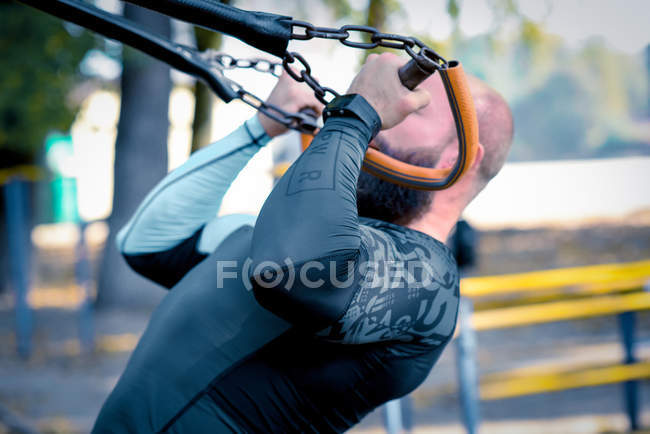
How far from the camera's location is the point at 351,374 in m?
1.15

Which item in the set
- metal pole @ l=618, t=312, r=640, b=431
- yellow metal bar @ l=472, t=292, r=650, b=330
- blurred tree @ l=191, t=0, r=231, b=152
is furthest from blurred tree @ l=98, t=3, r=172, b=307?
metal pole @ l=618, t=312, r=640, b=431

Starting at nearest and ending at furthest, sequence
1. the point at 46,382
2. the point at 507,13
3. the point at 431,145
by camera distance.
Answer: the point at 431,145
the point at 46,382
the point at 507,13

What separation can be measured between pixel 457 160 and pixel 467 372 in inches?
86.7

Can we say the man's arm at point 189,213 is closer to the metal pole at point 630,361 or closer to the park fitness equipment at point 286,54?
the park fitness equipment at point 286,54

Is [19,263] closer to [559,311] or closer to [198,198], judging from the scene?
[559,311]

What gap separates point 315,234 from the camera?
2.97 ft

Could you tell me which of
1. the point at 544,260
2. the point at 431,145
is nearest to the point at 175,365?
the point at 431,145

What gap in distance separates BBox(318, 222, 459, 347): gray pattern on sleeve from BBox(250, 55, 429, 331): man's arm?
0.16 feet

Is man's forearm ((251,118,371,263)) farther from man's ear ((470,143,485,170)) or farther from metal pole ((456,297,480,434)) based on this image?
metal pole ((456,297,480,434))

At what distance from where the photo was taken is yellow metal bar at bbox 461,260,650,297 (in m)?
3.16

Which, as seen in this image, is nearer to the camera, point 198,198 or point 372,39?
point 372,39

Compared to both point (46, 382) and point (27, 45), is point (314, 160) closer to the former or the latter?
point (46, 382)

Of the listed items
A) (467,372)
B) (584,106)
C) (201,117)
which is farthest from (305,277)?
(584,106)

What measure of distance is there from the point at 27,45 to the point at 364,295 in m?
5.74
